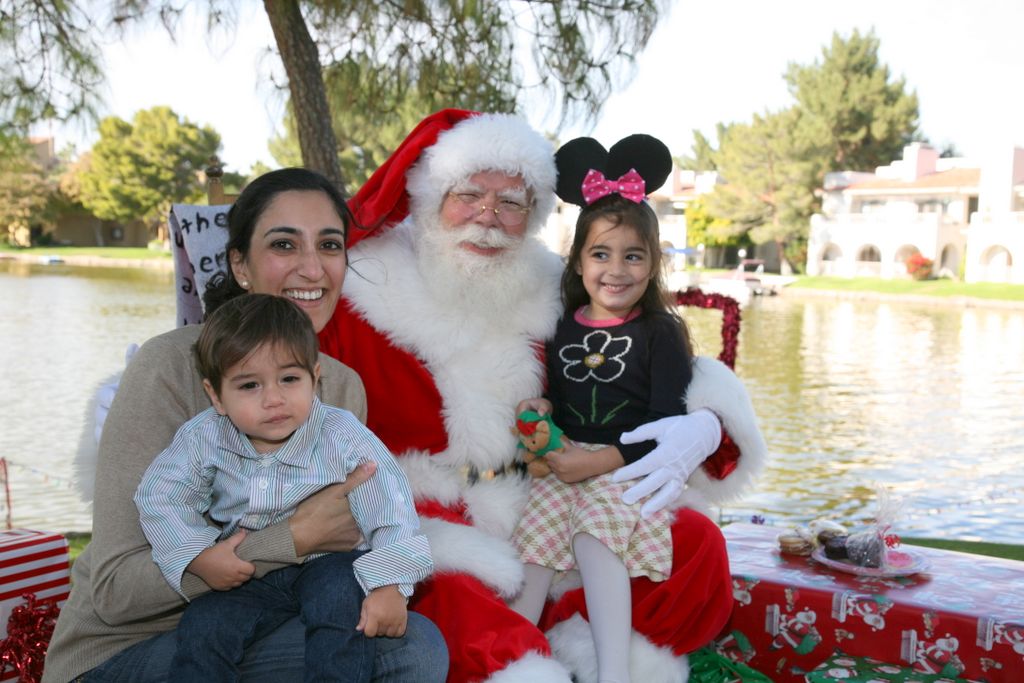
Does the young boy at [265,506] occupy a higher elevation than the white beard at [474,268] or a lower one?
lower

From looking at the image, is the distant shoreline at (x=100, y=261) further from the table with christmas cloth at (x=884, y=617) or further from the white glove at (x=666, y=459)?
the white glove at (x=666, y=459)

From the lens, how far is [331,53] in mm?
5141

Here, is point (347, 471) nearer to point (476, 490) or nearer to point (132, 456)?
point (132, 456)

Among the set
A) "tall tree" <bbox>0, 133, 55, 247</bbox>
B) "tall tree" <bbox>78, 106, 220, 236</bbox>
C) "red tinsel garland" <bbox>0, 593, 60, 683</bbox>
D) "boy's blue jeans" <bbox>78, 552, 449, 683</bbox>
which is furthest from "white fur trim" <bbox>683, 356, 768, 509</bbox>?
"tall tree" <bbox>78, 106, 220, 236</bbox>

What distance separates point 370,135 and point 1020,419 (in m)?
9.01

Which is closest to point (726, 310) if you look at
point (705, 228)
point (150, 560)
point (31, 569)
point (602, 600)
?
point (602, 600)

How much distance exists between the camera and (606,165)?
3.00 metres

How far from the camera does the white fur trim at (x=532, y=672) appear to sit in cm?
220

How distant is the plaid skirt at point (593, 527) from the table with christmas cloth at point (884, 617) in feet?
2.17

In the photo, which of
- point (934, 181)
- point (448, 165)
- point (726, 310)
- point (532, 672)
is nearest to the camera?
point (532, 672)

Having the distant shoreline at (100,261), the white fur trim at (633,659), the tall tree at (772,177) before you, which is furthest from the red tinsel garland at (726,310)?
the distant shoreline at (100,261)

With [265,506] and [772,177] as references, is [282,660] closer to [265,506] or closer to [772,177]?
[265,506]

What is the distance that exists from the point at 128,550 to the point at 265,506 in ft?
0.93

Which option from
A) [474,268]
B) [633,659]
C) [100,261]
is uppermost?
[474,268]
